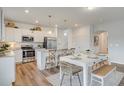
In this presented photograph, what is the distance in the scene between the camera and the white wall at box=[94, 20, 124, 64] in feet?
17.3

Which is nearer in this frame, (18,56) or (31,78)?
(31,78)

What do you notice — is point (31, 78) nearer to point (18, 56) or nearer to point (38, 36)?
point (18, 56)

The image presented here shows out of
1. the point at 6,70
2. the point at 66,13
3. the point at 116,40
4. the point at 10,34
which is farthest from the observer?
the point at 116,40

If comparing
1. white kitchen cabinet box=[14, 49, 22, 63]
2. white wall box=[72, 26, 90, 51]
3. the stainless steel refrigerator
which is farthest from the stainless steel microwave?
white wall box=[72, 26, 90, 51]

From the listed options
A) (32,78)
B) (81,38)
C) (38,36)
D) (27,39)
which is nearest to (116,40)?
(81,38)

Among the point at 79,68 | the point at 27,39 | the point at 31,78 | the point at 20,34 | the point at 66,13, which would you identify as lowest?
the point at 31,78

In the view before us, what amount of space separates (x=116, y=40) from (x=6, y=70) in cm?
552

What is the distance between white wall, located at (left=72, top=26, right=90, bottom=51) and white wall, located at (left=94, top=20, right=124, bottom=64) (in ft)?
4.17

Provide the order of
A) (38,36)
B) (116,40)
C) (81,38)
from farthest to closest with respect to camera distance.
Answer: (81,38) → (38,36) → (116,40)

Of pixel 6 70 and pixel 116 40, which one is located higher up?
pixel 116 40

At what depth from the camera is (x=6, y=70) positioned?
2.52 meters
